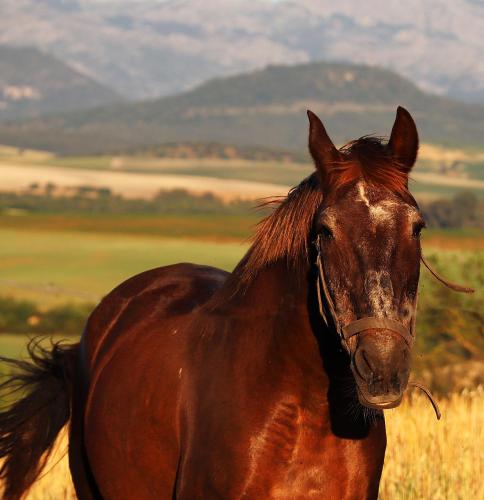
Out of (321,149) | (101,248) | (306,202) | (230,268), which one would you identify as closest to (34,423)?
(306,202)

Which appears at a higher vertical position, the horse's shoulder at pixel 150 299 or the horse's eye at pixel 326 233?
the horse's eye at pixel 326 233

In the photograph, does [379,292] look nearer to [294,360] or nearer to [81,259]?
[294,360]

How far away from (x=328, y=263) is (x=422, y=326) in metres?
10.4

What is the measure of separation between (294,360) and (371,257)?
0.68 metres

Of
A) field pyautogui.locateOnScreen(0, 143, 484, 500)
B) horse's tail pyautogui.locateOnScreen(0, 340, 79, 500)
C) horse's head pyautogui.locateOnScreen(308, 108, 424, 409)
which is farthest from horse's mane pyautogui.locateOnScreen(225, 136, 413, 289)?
horse's tail pyautogui.locateOnScreen(0, 340, 79, 500)

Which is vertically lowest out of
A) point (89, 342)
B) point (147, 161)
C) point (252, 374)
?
point (147, 161)

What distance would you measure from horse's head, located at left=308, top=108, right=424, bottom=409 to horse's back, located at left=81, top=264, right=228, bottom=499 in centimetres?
112

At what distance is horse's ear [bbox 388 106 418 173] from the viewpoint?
13.4 ft

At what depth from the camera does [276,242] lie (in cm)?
432

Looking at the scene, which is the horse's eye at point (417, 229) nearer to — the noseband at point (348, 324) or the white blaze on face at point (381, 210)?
the white blaze on face at point (381, 210)

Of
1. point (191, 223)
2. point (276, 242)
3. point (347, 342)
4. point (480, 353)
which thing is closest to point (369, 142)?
point (276, 242)

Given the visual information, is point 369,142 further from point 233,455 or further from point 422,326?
point 422,326

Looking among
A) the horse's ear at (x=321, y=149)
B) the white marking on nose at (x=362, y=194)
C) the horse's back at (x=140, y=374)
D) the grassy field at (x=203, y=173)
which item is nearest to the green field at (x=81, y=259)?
the horse's back at (x=140, y=374)

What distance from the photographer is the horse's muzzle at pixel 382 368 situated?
362 centimetres
